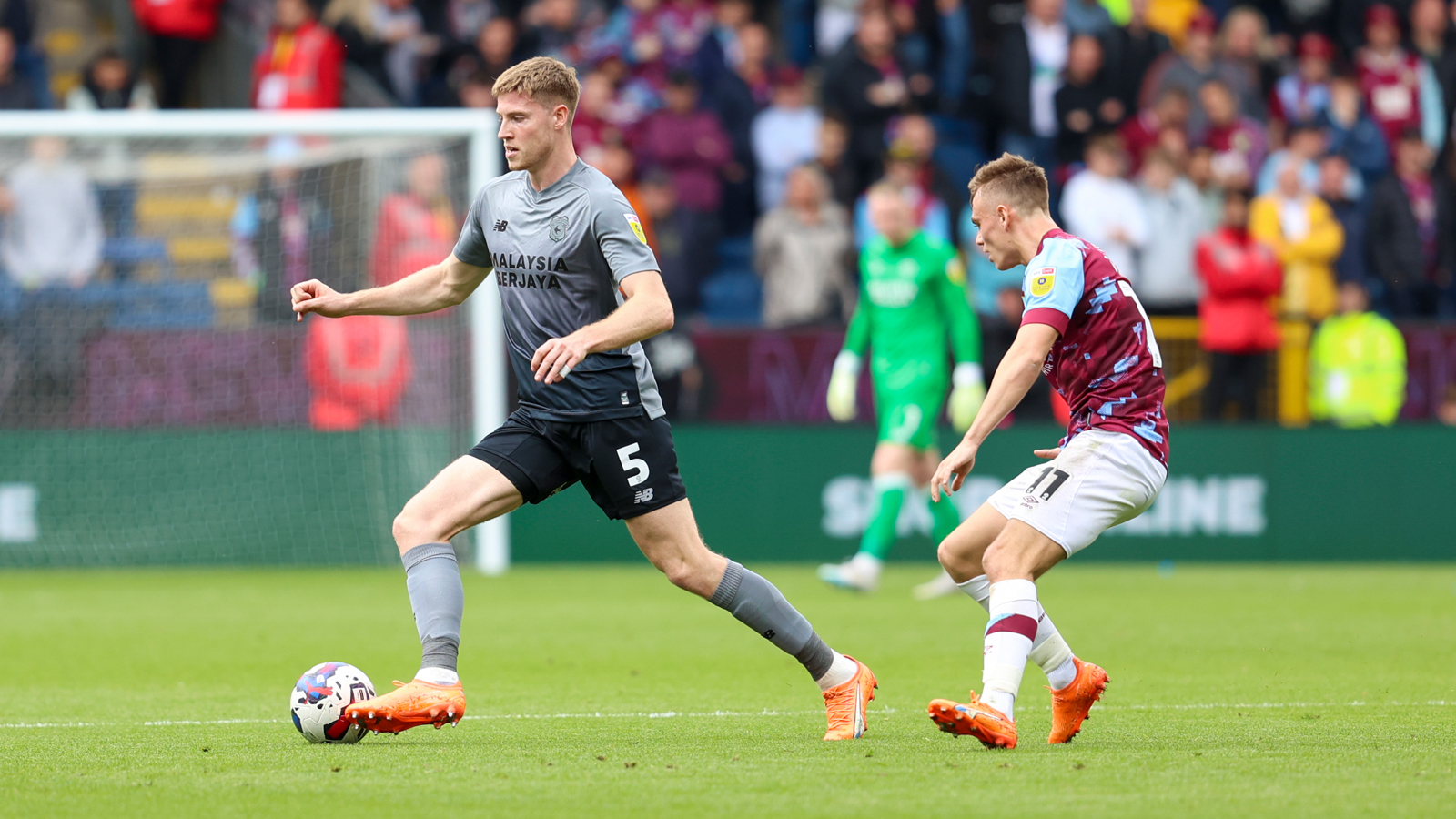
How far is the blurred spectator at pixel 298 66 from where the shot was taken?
17.0m

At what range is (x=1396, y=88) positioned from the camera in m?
18.3

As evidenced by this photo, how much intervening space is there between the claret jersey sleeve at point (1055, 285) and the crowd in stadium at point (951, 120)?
9.29 m

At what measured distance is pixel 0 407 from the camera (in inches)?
588

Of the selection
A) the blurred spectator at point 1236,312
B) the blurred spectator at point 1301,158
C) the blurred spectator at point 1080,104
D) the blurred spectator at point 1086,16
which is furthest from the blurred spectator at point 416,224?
the blurred spectator at point 1301,158

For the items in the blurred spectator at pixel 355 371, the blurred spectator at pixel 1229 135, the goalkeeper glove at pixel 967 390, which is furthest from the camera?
the blurred spectator at pixel 1229 135

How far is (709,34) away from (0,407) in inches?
284

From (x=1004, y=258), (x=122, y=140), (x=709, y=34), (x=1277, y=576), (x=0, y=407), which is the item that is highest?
(x=709, y=34)

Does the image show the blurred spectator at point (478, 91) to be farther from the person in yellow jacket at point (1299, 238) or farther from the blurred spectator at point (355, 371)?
the person in yellow jacket at point (1299, 238)

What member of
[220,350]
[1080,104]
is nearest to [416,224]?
[220,350]

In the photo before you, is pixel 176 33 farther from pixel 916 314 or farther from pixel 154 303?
pixel 916 314

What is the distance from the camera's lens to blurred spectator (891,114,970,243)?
16.4 meters

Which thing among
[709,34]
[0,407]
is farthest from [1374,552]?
[0,407]

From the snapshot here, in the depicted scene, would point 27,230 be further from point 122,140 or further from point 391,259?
point 391,259

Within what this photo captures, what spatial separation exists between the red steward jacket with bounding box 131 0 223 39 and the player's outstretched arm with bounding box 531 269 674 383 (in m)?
13.2
